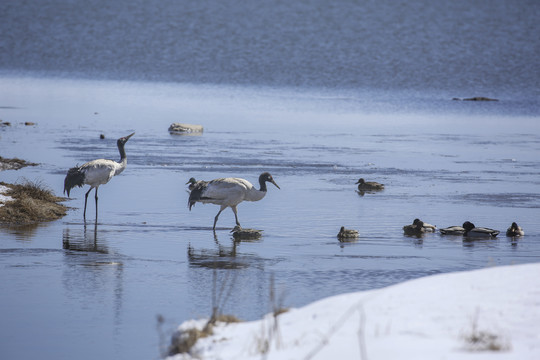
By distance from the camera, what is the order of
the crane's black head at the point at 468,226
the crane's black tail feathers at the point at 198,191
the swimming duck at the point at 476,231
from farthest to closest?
the crane's black tail feathers at the point at 198,191 → the crane's black head at the point at 468,226 → the swimming duck at the point at 476,231

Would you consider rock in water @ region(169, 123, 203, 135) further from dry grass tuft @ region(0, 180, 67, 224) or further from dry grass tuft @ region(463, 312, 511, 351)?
dry grass tuft @ region(463, 312, 511, 351)

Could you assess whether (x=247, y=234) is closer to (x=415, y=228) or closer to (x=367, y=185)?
(x=415, y=228)

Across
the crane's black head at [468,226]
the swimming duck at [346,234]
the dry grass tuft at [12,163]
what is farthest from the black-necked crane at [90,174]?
the crane's black head at [468,226]

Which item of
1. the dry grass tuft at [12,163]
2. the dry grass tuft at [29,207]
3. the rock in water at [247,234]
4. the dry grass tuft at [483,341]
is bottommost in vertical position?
the dry grass tuft at [483,341]

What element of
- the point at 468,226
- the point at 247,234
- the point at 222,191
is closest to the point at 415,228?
the point at 468,226

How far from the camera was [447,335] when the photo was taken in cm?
783

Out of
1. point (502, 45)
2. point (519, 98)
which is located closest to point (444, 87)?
point (519, 98)

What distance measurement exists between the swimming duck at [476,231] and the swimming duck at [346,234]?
2.16 m

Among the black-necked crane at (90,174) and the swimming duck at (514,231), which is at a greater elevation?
the black-necked crane at (90,174)

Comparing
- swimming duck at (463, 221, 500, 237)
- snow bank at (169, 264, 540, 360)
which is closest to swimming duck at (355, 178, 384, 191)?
swimming duck at (463, 221, 500, 237)

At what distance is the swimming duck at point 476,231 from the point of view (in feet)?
56.5

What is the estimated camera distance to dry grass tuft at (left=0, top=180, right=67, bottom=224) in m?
18.1

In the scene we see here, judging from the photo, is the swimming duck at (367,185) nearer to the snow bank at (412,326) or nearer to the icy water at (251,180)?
the icy water at (251,180)

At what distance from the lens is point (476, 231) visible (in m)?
17.2
